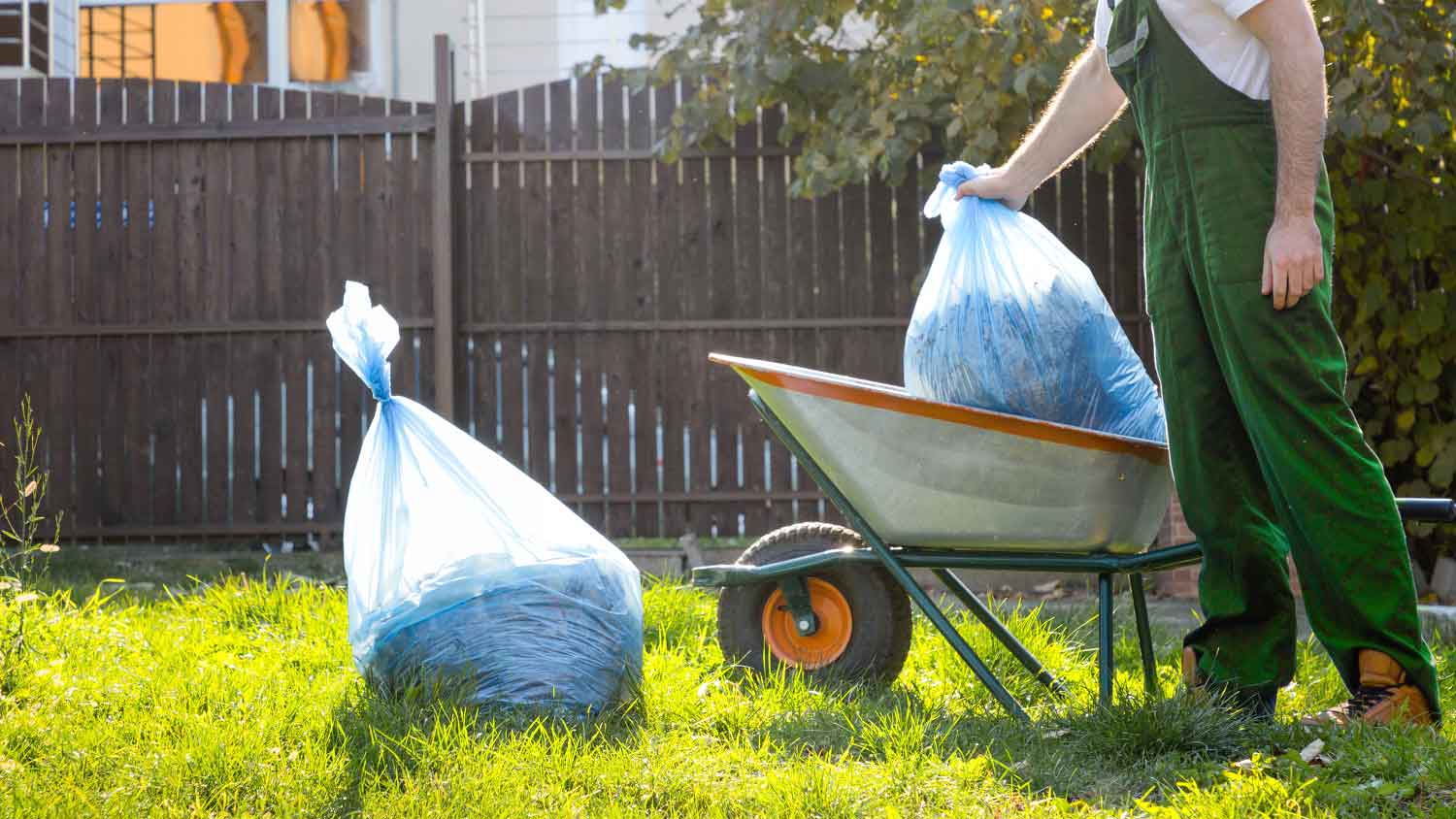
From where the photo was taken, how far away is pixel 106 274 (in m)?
7.20

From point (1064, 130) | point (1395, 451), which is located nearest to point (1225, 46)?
point (1064, 130)

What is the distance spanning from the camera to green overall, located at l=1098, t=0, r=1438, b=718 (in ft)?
8.37

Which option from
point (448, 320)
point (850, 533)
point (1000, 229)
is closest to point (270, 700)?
point (850, 533)

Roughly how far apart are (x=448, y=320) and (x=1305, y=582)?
5044 mm

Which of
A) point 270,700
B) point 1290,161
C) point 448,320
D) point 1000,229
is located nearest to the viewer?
point 1290,161

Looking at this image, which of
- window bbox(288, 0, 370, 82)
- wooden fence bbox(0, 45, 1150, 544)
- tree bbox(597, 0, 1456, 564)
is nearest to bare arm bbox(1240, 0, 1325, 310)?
tree bbox(597, 0, 1456, 564)

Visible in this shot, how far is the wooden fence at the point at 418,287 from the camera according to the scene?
23.2ft

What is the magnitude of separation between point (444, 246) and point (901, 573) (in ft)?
14.8

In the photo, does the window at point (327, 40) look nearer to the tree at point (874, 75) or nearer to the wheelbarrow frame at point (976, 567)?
the tree at point (874, 75)

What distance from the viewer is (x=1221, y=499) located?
109 inches

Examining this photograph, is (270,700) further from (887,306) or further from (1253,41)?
(887,306)

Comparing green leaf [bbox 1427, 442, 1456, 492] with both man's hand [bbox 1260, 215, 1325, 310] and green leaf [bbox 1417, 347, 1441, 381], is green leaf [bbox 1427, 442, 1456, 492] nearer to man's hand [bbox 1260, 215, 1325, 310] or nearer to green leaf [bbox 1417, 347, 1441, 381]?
green leaf [bbox 1417, 347, 1441, 381]

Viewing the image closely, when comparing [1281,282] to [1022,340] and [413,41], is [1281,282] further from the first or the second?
[413,41]

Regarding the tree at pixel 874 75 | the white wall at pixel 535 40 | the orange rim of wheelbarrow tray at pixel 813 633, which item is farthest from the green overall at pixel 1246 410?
the white wall at pixel 535 40
